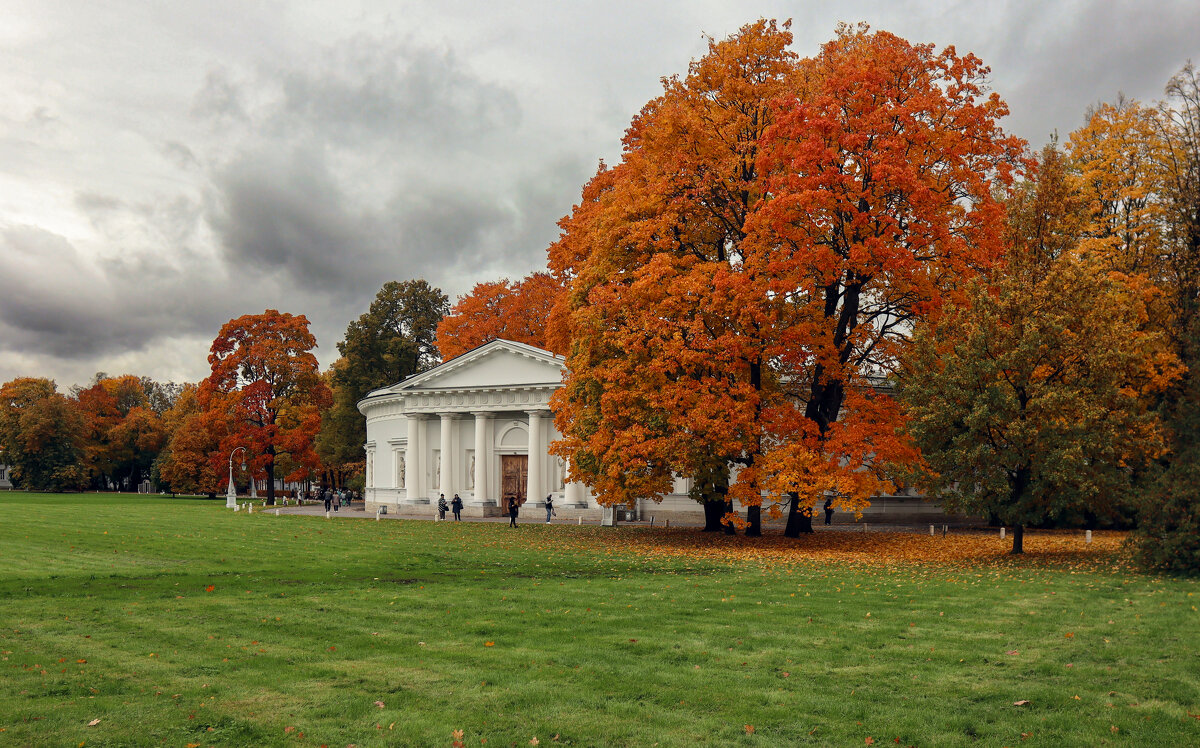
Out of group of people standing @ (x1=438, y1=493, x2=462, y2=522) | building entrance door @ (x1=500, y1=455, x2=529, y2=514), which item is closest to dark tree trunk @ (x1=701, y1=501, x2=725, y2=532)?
group of people standing @ (x1=438, y1=493, x2=462, y2=522)

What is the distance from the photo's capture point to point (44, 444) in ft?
305

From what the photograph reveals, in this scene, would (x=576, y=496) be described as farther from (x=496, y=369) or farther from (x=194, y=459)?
(x=194, y=459)

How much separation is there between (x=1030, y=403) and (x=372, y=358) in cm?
6025

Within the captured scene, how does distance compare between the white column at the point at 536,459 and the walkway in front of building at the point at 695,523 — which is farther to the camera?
the white column at the point at 536,459

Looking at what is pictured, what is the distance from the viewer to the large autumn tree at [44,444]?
91.7 meters

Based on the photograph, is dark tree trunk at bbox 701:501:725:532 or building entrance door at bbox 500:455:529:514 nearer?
dark tree trunk at bbox 701:501:725:532

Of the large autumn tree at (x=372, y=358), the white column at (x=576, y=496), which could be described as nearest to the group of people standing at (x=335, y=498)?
the large autumn tree at (x=372, y=358)

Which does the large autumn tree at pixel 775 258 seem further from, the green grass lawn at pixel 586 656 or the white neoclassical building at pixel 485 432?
the white neoclassical building at pixel 485 432

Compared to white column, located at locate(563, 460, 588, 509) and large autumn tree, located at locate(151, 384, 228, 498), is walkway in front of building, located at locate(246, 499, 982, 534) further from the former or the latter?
large autumn tree, located at locate(151, 384, 228, 498)

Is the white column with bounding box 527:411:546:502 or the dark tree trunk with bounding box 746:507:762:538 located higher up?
A: the white column with bounding box 527:411:546:502

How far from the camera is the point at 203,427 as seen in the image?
3292 inches

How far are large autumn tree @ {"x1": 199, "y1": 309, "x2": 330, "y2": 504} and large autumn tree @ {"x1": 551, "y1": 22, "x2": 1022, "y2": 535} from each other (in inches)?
1636

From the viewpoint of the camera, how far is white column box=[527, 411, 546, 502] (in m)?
48.1

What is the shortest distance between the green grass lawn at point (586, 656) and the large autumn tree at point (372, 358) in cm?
5317
